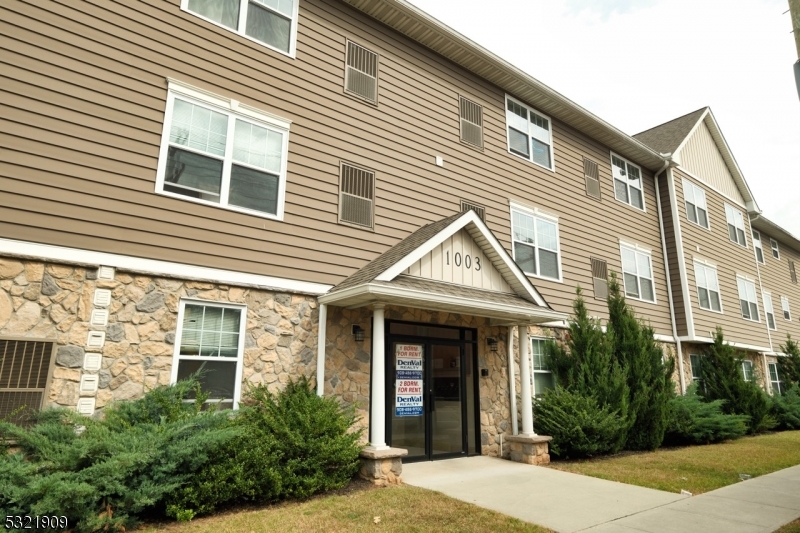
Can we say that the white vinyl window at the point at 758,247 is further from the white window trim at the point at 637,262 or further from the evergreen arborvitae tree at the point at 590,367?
the evergreen arborvitae tree at the point at 590,367

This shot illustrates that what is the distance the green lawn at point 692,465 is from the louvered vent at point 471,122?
695 cm

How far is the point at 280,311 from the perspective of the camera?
7797 mm

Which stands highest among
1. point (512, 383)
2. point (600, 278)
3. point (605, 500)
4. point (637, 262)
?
point (637, 262)

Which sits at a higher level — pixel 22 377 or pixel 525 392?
pixel 22 377

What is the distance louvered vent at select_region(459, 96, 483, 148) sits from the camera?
453 inches

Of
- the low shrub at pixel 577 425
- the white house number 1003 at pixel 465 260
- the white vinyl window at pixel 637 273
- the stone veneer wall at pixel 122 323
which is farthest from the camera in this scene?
the white vinyl window at pixel 637 273

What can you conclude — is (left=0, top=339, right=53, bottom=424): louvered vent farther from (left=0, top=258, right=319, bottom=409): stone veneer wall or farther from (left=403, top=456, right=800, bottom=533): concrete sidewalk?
(left=403, top=456, right=800, bottom=533): concrete sidewalk

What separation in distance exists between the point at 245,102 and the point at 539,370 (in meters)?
8.35

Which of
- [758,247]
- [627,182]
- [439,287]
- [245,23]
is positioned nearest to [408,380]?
[439,287]

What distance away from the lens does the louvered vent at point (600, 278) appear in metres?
13.7

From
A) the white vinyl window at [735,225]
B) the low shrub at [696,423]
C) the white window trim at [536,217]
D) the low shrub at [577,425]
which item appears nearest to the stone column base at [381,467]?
the low shrub at [577,425]

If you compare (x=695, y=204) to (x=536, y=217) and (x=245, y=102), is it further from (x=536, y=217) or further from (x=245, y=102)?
(x=245, y=102)

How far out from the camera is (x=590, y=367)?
1100 cm

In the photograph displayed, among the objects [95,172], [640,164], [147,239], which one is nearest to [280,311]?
[147,239]
